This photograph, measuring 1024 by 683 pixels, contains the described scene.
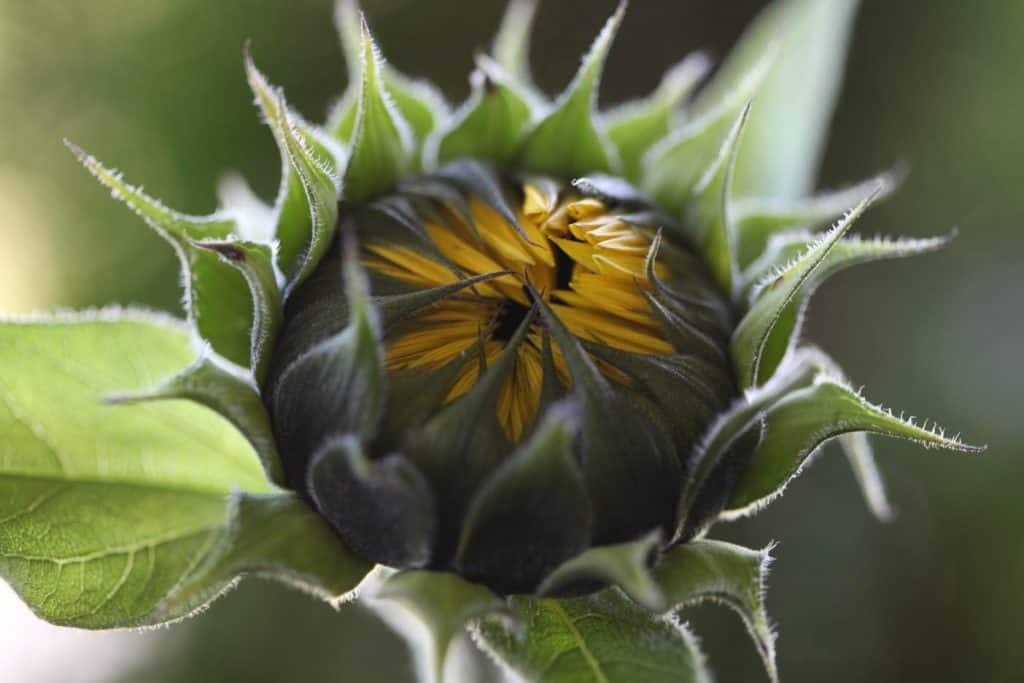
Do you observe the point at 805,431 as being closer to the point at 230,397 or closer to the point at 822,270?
the point at 822,270

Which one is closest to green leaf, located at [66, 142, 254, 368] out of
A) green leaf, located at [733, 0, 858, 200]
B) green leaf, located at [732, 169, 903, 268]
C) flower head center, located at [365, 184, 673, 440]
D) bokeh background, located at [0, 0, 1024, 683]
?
flower head center, located at [365, 184, 673, 440]

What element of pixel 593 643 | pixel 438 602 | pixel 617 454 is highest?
pixel 617 454

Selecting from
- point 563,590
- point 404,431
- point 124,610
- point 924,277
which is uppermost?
point 404,431

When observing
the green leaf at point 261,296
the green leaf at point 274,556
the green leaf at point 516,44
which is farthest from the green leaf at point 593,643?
the green leaf at point 516,44

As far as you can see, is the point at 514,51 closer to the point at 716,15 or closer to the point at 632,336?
the point at 632,336

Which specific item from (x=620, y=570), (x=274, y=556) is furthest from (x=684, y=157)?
(x=274, y=556)

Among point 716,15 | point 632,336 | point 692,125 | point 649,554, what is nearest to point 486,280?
point 632,336

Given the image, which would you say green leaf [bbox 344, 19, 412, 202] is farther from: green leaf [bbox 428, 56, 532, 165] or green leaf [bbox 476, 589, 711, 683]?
green leaf [bbox 476, 589, 711, 683]
